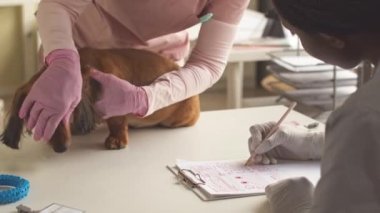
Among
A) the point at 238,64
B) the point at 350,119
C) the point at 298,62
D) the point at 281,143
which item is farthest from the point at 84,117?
the point at 238,64

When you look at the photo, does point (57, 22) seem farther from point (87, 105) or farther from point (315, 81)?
point (315, 81)

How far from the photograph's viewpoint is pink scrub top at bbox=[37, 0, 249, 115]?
137cm

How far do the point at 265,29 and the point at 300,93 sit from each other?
0.58m

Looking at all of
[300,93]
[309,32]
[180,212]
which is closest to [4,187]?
[180,212]

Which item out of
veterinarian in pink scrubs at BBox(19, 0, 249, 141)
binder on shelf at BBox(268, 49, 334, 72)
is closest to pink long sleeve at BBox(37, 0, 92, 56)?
veterinarian in pink scrubs at BBox(19, 0, 249, 141)

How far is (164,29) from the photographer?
1485 mm

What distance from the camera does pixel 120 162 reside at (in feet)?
4.17

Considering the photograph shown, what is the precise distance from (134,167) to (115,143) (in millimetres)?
121

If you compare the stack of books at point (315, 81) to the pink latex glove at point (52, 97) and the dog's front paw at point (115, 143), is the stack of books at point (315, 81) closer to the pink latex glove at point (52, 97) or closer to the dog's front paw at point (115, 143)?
the dog's front paw at point (115, 143)

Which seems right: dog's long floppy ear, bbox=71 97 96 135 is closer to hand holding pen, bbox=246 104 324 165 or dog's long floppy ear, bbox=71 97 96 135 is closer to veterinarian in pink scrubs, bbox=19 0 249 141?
veterinarian in pink scrubs, bbox=19 0 249 141

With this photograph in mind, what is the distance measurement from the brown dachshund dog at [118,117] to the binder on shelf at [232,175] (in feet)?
0.62

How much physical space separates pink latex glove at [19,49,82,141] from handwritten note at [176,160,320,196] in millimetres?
249

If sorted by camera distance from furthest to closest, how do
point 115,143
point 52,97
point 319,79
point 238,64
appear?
point 238,64
point 319,79
point 115,143
point 52,97

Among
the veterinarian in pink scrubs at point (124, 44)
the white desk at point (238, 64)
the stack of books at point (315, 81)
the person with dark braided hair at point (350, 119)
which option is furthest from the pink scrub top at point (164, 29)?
the white desk at point (238, 64)
